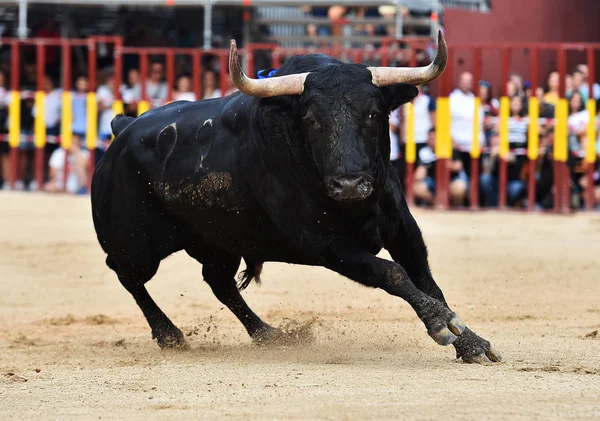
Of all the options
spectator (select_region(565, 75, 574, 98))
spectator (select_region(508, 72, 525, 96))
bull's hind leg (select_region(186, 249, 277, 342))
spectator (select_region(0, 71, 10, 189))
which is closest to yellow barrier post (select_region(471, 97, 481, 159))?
spectator (select_region(508, 72, 525, 96))

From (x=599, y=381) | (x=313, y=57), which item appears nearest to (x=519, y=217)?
(x=313, y=57)

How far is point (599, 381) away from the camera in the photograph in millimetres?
5375

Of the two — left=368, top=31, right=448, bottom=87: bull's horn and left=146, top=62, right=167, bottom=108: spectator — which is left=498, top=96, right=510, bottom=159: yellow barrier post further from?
left=368, top=31, right=448, bottom=87: bull's horn

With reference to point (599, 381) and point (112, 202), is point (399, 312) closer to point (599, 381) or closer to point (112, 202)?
point (112, 202)

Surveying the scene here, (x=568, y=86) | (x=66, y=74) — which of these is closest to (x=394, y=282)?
(x=568, y=86)

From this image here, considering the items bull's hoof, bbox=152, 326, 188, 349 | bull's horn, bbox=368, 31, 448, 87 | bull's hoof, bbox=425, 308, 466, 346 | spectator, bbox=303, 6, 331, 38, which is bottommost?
bull's hoof, bbox=152, 326, 188, 349

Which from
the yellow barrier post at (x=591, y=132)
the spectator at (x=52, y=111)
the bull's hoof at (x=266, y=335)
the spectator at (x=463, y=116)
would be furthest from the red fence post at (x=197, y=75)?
the bull's hoof at (x=266, y=335)

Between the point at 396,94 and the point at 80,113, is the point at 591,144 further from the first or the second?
the point at 396,94

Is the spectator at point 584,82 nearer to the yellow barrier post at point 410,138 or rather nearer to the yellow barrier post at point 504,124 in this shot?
the yellow barrier post at point 504,124

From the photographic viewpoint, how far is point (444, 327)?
19.4ft

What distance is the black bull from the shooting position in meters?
6.10

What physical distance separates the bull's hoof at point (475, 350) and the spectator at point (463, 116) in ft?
27.6

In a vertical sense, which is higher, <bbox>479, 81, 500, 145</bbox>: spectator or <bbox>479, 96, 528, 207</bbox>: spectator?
<bbox>479, 81, 500, 145</bbox>: spectator

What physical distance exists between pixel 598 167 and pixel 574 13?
12.3 feet
